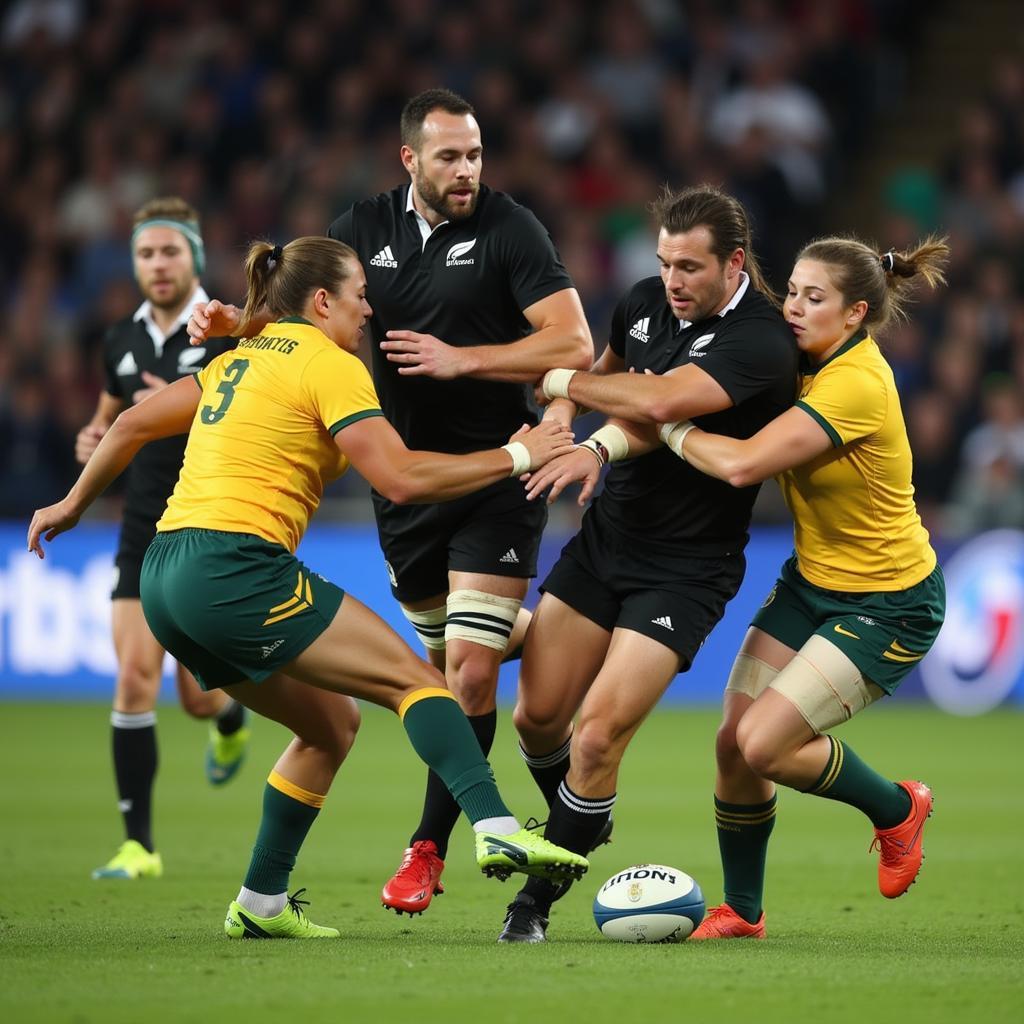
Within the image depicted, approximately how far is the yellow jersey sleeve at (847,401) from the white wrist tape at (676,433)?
1.28ft

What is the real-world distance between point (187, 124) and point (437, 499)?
1309 centimetres

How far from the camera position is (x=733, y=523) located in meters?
6.33

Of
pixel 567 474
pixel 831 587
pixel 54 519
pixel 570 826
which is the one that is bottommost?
pixel 570 826

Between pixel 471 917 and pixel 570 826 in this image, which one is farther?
pixel 471 917

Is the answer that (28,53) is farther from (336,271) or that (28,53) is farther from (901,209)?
(336,271)

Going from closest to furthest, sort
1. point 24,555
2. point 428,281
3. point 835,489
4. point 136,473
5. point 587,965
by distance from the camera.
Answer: point 587,965 < point 835,489 < point 428,281 < point 136,473 < point 24,555

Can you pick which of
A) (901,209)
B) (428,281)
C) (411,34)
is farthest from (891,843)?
(411,34)

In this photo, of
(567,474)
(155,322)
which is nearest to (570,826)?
(567,474)

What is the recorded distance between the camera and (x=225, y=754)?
9.66 metres

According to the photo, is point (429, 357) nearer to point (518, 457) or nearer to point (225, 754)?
point (518, 457)

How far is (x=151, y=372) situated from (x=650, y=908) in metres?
3.82

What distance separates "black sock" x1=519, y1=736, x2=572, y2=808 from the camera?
668cm

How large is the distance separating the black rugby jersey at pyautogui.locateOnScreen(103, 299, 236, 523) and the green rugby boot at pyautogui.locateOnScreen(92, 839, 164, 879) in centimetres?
152

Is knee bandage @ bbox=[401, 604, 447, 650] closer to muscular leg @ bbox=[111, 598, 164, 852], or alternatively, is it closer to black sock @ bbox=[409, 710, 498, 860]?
black sock @ bbox=[409, 710, 498, 860]
